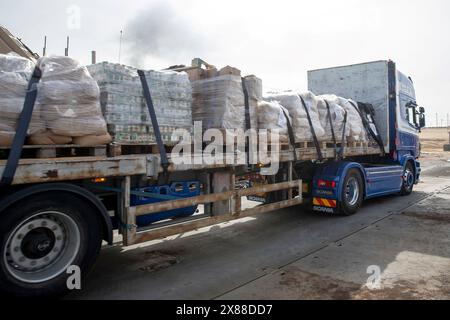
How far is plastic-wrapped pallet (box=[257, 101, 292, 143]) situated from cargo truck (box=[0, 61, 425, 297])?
15.6 inches

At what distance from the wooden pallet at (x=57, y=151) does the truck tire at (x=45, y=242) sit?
41 centimetres

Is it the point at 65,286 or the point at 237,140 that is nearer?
the point at 65,286

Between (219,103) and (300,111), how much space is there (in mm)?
2081

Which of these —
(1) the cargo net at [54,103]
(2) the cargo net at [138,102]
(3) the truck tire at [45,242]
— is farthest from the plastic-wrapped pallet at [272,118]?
(3) the truck tire at [45,242]

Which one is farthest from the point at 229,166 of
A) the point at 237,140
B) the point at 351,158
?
the point at 351,158

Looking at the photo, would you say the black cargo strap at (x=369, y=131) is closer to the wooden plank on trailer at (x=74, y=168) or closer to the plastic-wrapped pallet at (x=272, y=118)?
the plastic-wrapped pallet at (x=272, y=118)

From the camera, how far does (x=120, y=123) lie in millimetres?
3947

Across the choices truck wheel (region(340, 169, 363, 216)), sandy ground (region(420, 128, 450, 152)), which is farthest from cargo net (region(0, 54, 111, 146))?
sandy ground (region(420, 128, 450, 152))

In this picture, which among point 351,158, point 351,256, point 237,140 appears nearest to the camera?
point 351,256

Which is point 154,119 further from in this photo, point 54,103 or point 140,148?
point 54,103

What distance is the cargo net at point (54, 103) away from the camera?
321 centimetres

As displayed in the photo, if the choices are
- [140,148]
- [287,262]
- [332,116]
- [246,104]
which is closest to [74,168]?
[140,148]
